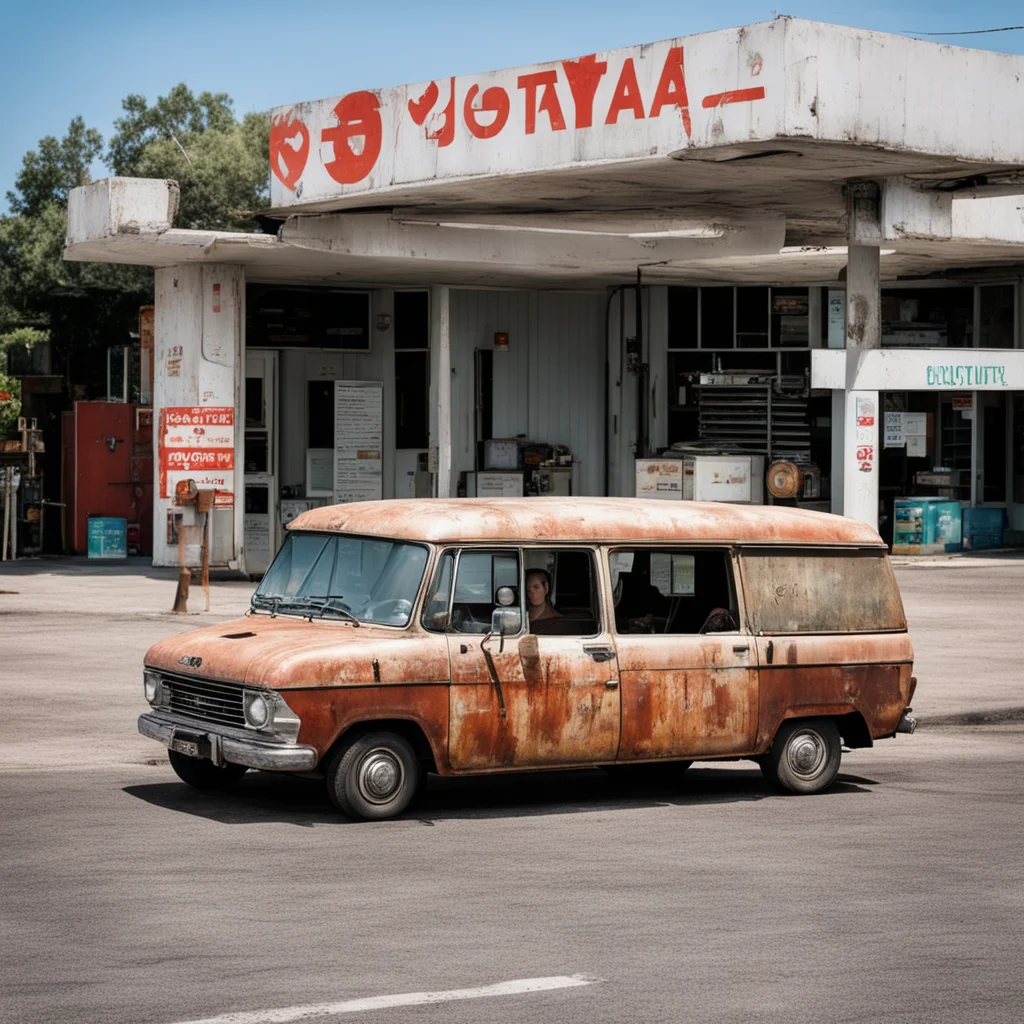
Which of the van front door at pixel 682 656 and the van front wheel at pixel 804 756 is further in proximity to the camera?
the van front wheel at pixel 804 756

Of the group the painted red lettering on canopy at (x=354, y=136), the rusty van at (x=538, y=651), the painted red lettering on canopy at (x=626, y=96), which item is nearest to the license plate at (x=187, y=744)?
the rusty van at (x=538, y=651)

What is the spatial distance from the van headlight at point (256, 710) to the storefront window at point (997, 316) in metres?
22.7

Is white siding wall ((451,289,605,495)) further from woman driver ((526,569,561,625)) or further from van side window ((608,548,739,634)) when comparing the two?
woman driver ((526,569,561,625))

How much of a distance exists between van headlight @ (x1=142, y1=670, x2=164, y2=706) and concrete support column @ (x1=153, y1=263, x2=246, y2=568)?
48.3ft

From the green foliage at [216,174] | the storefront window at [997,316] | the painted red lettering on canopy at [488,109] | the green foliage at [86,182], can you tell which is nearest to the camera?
the painted red lettering on canopy at [488,109]

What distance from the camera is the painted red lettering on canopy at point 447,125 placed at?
20281 mm

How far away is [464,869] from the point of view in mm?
8531

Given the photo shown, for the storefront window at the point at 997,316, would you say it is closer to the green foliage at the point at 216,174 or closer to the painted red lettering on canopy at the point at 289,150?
the painted red lettering on canopy at the point at 289,150

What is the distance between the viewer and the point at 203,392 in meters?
25.0

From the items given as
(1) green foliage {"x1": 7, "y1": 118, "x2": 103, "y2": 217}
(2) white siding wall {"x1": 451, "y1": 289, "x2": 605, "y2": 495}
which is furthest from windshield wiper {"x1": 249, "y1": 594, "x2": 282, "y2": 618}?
(1) green foliage {"x1": 7, "y1": 118, "x2": 103, "y2": 217}

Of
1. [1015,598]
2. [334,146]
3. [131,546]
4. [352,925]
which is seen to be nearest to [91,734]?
[352,925]

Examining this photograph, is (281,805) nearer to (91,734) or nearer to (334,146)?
(91,734)

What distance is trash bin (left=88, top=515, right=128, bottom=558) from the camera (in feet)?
94.0

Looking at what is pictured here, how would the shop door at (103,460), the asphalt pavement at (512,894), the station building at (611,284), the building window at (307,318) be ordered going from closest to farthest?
the asphalt pavement at (512,894), the station building at (611,284), the building window at (307,318), the shop door at (103,460)
